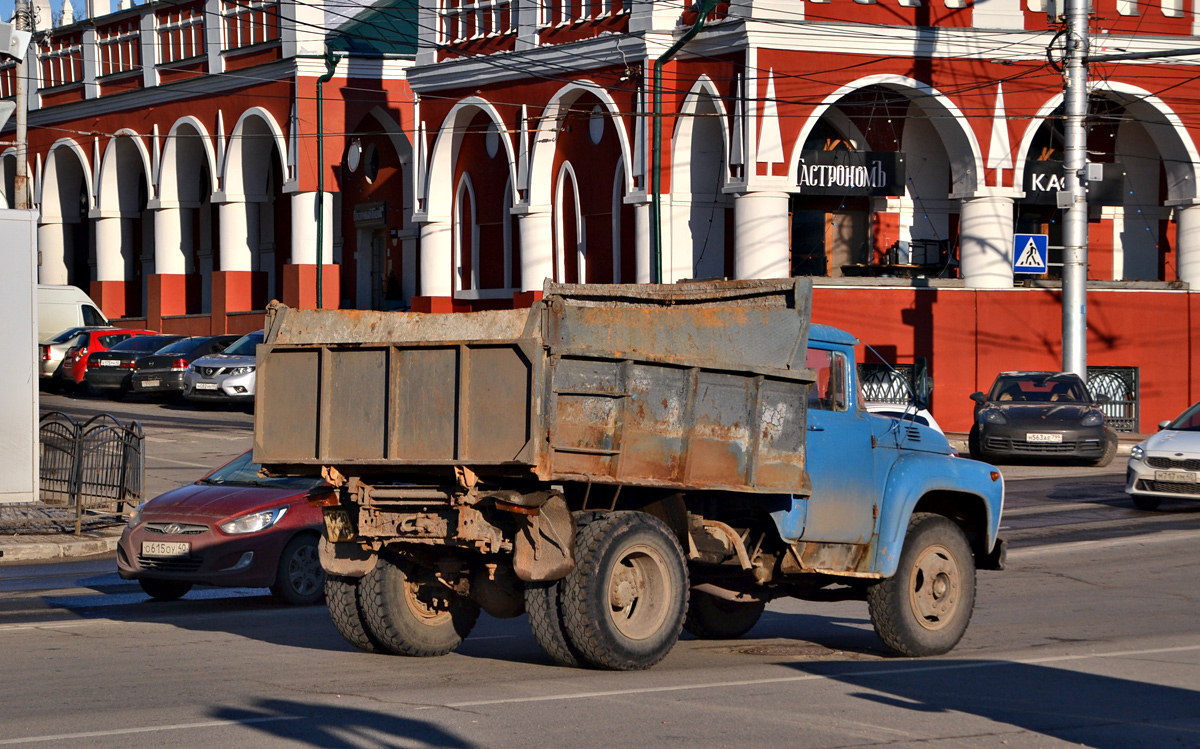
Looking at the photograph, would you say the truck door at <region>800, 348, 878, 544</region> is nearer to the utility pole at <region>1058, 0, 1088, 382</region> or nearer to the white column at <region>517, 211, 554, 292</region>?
the utility pole at <region>1058, 0, 1088, 382</region>

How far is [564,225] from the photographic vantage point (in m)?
37.0

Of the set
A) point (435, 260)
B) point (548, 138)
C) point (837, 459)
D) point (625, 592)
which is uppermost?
point (548, 138)

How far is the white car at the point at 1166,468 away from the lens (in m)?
19.3

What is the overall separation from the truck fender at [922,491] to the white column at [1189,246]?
25.8 m

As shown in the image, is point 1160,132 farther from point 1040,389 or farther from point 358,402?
point 358,402

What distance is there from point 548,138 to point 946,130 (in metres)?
9.07

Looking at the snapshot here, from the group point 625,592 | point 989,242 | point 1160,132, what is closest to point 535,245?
point 989,242

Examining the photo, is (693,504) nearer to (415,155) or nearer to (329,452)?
(329,452)

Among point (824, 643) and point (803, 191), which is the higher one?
point (803, 191)

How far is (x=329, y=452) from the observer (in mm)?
8773

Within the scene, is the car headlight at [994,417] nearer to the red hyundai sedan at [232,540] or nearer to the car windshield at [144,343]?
the red hyundai sedan at [232,540]

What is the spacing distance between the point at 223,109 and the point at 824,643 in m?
37.7


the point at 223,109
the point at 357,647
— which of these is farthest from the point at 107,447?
the point at 223,109

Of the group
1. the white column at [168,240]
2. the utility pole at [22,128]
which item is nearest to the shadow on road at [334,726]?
the utility pole at [22,128]
